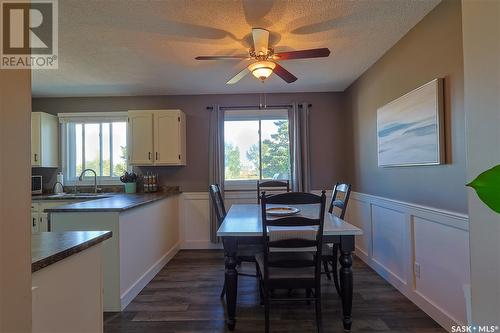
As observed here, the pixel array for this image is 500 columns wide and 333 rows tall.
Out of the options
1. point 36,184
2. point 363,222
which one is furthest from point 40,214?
point 363,222

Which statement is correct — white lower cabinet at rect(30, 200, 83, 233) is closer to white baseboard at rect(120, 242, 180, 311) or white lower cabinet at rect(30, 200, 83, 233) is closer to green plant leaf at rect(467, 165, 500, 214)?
white baseboard at rect(120, 242, 180, 311)

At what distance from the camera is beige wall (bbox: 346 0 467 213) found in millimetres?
1972

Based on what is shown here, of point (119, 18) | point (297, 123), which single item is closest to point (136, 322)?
point (119, 18)

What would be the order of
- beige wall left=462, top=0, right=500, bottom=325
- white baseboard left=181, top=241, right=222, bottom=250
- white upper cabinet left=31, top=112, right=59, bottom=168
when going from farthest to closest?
white baseboard left=181, top=241, right=222, bottom=250 → white upper cabinet left=31, top=112, right=59, bottom=168 → beige wall left=462, top=0, right=500, bottom=325

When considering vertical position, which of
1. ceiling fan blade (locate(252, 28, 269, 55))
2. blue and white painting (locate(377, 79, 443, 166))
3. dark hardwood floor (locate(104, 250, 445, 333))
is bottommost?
dark hardwood floor (locate(104, 250, 445, 333))

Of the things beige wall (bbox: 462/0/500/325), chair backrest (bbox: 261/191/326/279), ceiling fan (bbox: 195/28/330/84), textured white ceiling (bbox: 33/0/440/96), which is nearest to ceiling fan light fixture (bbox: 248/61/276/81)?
ceiling fan (bbox: 195/28/330/84)

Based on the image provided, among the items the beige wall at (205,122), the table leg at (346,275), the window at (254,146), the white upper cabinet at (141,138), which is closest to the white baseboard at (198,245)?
the beige wall at (205,122)

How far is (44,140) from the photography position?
4219 millimetres

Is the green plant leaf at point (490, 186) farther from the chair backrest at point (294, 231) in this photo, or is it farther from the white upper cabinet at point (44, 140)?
the white upper cabinet at point (44, 140)

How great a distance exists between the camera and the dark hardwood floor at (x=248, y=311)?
222cm

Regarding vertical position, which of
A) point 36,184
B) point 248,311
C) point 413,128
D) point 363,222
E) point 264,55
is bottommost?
point 248,311

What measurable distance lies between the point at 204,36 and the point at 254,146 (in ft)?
7.22

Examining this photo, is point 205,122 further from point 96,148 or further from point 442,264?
point 442,264

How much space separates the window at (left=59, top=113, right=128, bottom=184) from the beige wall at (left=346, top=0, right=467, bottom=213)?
11.7 ft
